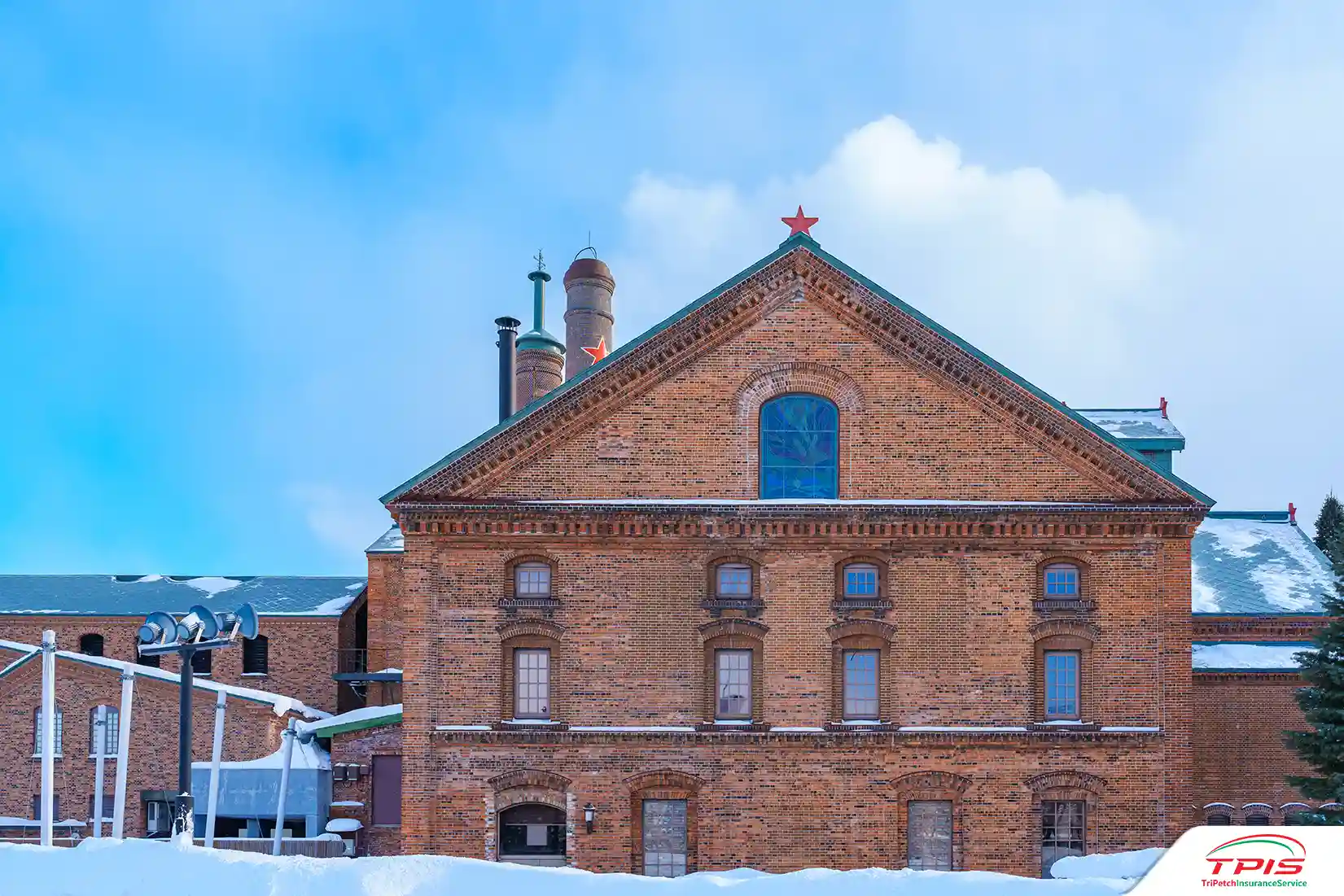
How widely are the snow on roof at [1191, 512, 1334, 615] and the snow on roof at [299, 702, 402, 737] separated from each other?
61.7 feet

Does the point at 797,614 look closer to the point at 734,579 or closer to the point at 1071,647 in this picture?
the point at 734,579

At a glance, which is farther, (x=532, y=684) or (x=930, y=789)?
(x=532, y=684)

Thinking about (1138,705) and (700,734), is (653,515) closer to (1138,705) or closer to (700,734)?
(700,734)

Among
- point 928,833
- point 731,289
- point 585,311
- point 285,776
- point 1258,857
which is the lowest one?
point 928,833

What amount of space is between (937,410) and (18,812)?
26.8 metres

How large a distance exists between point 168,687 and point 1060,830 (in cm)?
2227

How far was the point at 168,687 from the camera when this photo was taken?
28484 mm

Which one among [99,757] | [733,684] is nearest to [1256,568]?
[733,684]

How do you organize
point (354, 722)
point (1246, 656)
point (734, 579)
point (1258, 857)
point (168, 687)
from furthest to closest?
point (168, 687) < point (354, 722) < point (1246, 656) < point (734, 579) < point (1258, 857)

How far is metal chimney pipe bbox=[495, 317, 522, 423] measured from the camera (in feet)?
101

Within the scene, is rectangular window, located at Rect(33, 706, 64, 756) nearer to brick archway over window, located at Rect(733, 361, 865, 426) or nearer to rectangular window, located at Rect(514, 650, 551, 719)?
rectangular window, located at Rect(514, 650, 551, 719)

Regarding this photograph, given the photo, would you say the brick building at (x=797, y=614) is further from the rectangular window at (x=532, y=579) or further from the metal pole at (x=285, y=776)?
the metal pole at (x=285, y=776)

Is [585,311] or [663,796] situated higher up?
[585,311]

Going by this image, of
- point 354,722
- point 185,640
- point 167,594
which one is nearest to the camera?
point 185,640
